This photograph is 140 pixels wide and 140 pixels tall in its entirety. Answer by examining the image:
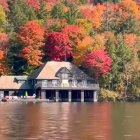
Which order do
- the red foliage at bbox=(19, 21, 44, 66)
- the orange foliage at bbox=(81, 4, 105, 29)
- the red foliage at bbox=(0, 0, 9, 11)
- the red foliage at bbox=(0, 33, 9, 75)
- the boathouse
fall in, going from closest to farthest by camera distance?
the boathouse < the red foliage at bbox=(19, 21, 44, 66) < the red foliage at bbox=(0, 33, 9, 75) < the orange foliage at bbox=(81, 4, 105, 29) < the red foliage at bbox=(0, 0, 9, 11)

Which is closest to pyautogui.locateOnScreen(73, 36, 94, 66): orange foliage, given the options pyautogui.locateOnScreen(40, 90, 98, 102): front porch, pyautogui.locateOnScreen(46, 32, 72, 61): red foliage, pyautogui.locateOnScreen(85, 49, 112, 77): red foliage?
pyautogui.locateOnScreen(46, 32, 72, 61): red foliage

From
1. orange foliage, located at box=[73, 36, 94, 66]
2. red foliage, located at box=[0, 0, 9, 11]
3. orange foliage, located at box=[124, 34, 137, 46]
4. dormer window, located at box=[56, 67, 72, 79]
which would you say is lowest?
dormer window, located at box=[56, 67, 72, 79]

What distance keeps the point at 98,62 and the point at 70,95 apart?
7.64 metres

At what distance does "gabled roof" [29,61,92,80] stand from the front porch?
8.85ft

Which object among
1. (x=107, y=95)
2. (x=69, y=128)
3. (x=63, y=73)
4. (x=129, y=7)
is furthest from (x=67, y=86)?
(x=69, y=128)

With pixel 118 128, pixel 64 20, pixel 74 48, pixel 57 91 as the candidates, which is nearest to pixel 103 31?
pixel 64 20

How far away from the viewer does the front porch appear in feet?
392

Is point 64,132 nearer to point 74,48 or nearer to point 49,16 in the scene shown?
point 74,48

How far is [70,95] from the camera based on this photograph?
120 metres

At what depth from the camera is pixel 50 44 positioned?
420 feet

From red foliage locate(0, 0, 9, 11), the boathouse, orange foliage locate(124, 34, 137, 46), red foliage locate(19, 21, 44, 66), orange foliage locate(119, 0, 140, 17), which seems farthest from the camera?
orange foliage locate(119, 0, 140, 17)

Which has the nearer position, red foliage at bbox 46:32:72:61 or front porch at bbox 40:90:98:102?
front porch at bbox 40:90:98:102

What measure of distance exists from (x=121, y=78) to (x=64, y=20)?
90.6 feet

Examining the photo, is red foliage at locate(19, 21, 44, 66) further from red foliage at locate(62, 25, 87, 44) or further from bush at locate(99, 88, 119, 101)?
bush at locate(99, 88, 119, 101)
